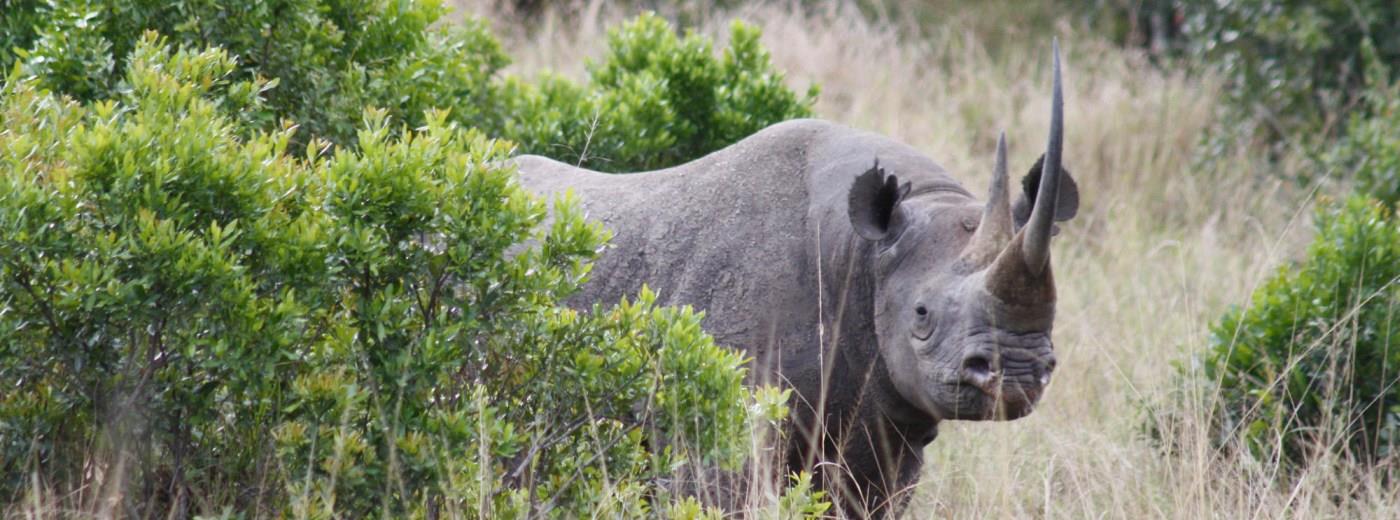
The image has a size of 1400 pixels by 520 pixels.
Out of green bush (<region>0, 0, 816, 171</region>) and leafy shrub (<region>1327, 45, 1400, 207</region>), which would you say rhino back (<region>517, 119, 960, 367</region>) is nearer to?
green bush (<region>0, 0, 816, 171</region>)

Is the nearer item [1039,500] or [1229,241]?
[1039,500]

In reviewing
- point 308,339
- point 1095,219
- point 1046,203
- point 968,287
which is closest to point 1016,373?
point 968,287

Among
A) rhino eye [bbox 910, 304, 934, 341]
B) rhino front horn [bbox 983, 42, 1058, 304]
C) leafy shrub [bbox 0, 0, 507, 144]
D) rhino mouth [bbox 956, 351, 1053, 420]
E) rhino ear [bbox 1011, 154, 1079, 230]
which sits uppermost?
leafy shrub [bbox 0, 0, 507, 144]

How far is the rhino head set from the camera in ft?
15.2

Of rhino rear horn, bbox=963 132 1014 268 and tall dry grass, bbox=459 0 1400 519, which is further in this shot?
tall dry grass, bbox=459 0 1400 519

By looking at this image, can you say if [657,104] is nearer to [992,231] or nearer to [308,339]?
[992,231]

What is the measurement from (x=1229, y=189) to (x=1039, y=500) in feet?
20.0

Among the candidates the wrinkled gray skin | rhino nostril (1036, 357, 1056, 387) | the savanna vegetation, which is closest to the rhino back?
the wrinkled gray skin

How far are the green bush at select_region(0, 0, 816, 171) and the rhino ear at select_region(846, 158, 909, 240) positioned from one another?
129 centimetres

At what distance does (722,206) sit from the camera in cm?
556

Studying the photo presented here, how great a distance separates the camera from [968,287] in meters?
4.83

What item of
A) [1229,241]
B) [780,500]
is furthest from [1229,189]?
[780,500]

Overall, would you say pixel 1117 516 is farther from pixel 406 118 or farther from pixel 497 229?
pixel 406 118

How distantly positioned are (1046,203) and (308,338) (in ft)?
6.89
